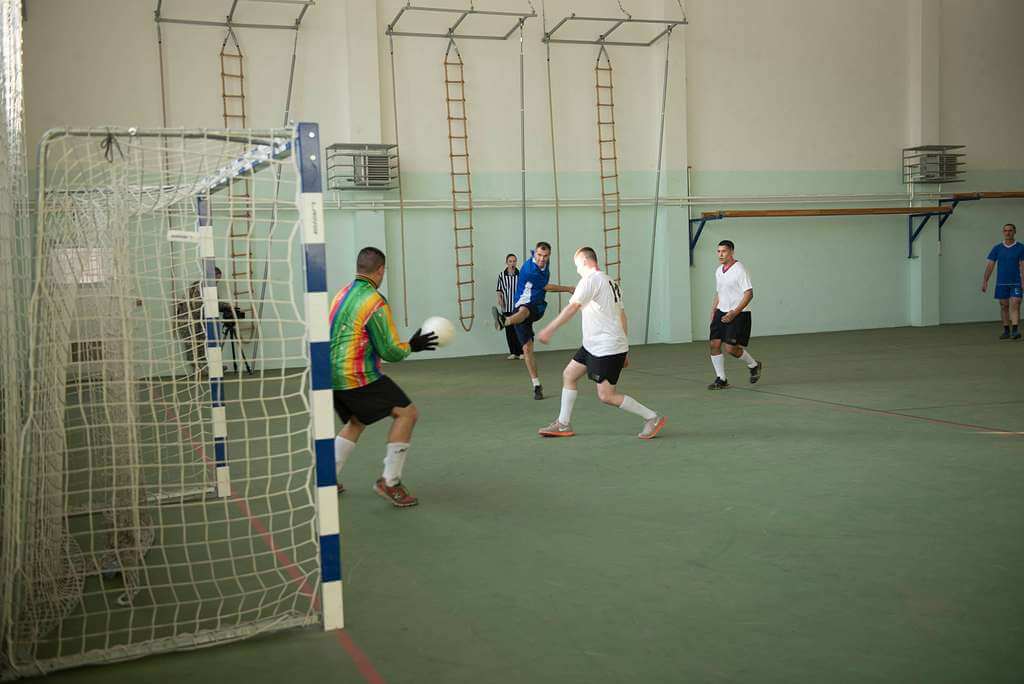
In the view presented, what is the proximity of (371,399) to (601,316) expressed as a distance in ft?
8.62

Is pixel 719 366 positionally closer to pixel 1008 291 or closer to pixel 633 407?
pixel 633 407

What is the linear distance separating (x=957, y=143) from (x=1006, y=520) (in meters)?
16.9

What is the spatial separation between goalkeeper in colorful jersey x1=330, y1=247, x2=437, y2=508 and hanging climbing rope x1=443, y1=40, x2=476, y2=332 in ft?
33.1

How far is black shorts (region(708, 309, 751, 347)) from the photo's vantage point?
1041 cm

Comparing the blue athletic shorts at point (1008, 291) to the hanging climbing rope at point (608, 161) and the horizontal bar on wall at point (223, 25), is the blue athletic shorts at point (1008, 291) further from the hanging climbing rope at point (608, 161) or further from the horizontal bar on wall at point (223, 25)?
the horizontal bar on wall at point (223, 25)

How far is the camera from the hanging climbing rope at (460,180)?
15.4 m

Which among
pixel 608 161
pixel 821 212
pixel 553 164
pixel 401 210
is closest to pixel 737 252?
pixel 821 212

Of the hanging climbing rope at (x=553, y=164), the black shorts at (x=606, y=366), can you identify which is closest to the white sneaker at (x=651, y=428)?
the black shorts at (x=606, y=366)

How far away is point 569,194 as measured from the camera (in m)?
16.4

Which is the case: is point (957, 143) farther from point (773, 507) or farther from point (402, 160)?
point (773, 507)

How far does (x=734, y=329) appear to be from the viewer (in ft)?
34.2

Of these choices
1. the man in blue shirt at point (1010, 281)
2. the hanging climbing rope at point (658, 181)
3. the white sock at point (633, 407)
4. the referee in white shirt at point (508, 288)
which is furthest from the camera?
the hanging climbing rope at point (658, 181)

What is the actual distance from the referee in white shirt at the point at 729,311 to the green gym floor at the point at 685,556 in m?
1.72

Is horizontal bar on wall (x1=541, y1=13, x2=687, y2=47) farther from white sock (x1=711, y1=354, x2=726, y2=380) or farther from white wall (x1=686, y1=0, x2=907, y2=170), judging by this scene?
white sock (x1=711, y1=354, x2=726, y2=380)
